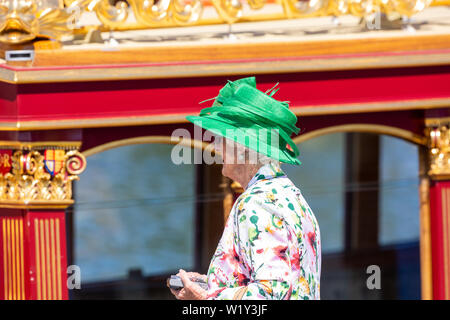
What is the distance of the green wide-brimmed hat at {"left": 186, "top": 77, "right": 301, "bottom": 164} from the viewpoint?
2.79 m

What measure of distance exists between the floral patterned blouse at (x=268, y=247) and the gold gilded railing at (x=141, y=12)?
2.79 meters

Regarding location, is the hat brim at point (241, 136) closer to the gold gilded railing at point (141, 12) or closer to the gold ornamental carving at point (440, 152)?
the gold gilded railing at point (141, 12)

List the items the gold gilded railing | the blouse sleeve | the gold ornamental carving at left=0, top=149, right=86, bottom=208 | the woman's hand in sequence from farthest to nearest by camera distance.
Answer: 1. the gold ornamental carving at left=0, top=149, right=86, bottom=208
2. the gold gilded railing
3. the woman's hand
4. the blouse sleeve

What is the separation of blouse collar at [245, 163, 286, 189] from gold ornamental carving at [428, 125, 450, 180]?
11.2 ft

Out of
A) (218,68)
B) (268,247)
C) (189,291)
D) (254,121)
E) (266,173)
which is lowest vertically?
(189,291)

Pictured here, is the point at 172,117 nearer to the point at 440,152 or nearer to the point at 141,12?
the point at 141,12

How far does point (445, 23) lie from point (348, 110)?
89 cm

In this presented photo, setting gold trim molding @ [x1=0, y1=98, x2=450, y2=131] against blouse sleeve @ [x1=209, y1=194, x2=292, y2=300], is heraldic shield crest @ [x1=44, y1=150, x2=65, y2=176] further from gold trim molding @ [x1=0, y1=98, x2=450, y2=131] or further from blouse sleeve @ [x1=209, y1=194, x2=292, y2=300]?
blouse sleeve @ [x1=209, y1=194, x2=292, y2=300]

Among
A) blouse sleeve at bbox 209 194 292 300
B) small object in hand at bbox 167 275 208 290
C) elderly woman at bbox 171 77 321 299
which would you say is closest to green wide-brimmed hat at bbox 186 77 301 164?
elderly woman at bbox 171 77 321 299

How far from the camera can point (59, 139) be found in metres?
5.46

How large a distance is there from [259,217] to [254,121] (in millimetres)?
285

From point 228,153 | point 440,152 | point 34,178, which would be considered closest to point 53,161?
point 34,178

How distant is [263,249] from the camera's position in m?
2.61
